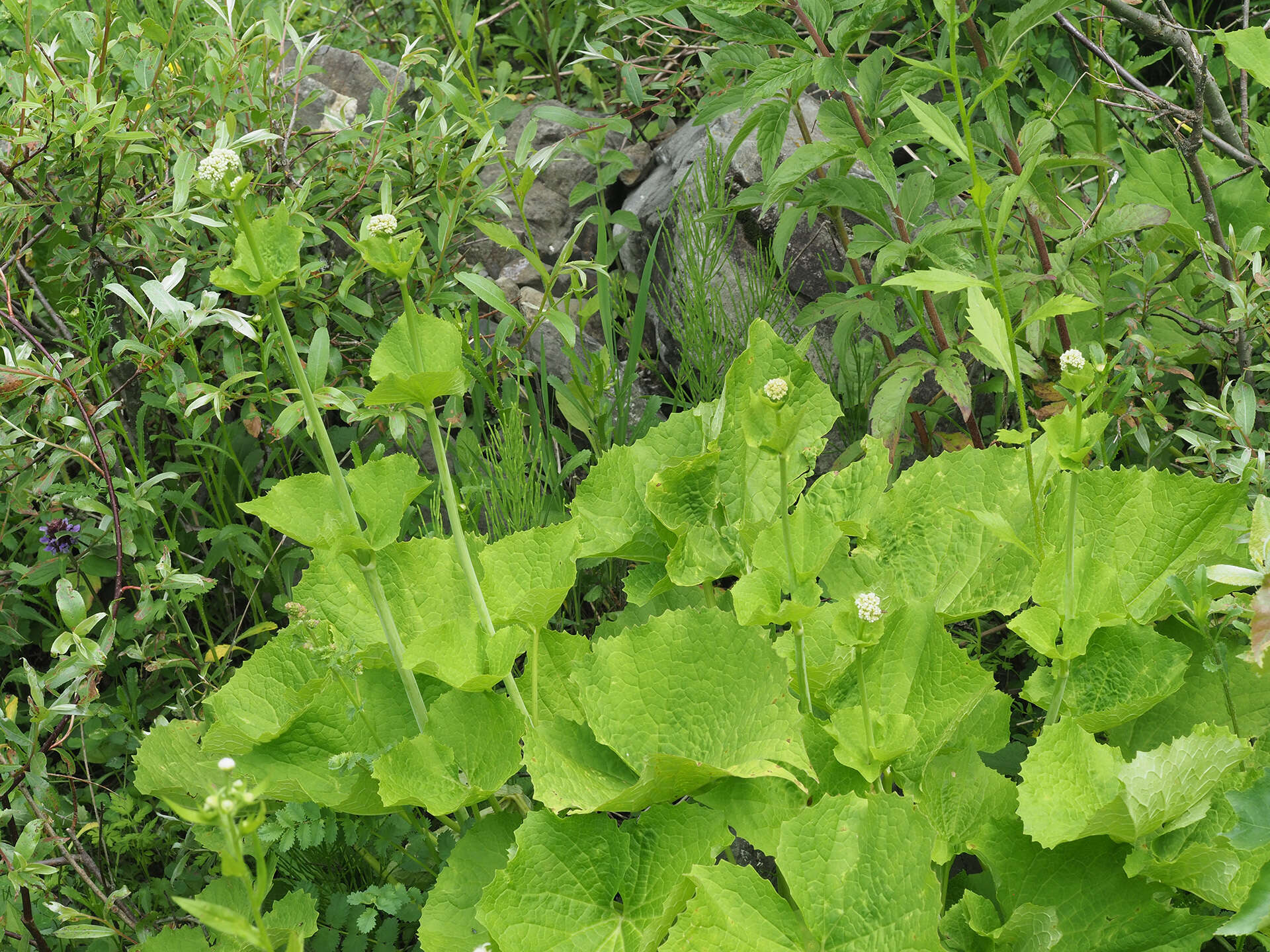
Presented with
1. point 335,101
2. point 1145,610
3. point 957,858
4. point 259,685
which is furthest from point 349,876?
point 335,101

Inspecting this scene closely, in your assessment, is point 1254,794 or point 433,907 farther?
point 433,907

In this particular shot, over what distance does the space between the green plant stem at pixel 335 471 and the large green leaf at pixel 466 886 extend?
0.51ft

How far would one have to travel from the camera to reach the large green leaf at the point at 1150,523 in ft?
4.65


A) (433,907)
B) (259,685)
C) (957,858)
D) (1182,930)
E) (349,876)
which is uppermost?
(259,685)

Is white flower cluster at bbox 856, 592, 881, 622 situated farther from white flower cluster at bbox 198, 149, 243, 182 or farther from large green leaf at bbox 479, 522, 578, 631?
white flower cluster at bbox 198, 149, 243, 182

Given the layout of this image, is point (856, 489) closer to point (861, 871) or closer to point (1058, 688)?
point (1058, 688)

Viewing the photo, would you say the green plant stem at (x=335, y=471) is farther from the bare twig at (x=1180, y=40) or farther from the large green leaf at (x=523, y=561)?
the bare twig at (x=1180, y=40)

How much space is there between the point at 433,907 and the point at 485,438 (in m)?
1.27

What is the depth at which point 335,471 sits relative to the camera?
1173 millimetres

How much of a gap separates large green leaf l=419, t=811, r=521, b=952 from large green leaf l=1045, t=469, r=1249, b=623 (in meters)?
0.84

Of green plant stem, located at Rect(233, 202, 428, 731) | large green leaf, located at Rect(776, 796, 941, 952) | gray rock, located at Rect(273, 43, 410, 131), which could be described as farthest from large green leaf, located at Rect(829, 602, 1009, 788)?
gray rock, located at Rect(273, 43, 410, 131)

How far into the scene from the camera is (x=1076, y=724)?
47.8 inches

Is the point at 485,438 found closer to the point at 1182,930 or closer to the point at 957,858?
the point at 957,858

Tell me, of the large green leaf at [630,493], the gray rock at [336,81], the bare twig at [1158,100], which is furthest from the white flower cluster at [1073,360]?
the gray rock at [336,81]
